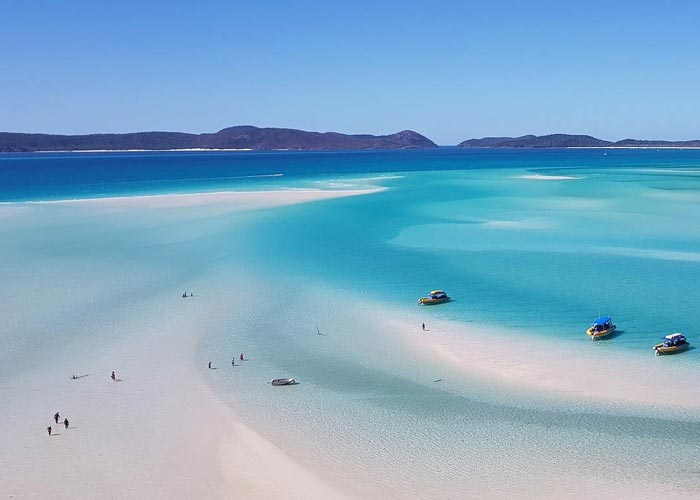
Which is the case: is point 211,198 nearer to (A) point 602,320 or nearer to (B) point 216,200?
(B) point 216,200

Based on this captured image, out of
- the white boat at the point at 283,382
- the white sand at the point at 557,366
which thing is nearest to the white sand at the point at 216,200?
the white sand at the point at 557,366

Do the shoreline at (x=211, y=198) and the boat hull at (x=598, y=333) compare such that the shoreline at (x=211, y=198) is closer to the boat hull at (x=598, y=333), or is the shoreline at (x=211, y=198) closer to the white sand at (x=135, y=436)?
the white sand at (x=135, y=436)

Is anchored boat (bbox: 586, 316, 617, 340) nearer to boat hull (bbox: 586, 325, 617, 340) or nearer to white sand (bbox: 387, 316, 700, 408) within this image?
boat hull (bbox: 586, 325, 617, 340)

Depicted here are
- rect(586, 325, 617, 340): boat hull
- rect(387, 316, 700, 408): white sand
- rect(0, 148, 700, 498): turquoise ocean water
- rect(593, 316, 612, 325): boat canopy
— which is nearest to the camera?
rect(0, 148, 700, 498): turquoise ocean water

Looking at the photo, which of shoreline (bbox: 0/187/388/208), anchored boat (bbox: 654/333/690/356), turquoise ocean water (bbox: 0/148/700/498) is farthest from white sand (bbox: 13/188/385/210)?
anchored boat (bbox: 654/333/690/356)

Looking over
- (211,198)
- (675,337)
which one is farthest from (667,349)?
(211,198)
